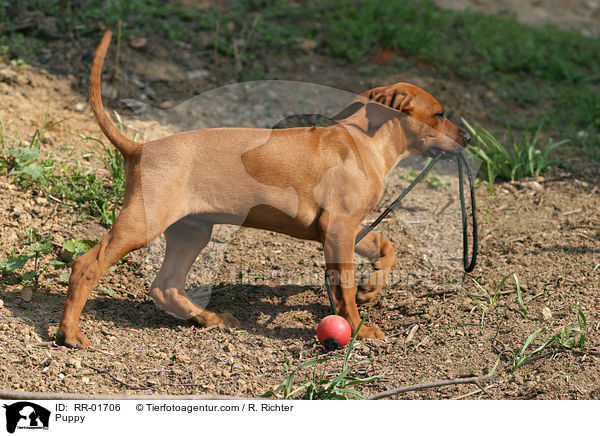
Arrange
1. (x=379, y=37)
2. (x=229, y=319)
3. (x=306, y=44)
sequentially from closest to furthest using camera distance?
(x=229, y=319), (x=306, y=44), (x=379, y=37)

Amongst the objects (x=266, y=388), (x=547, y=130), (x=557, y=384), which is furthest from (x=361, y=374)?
(x=547, y=130)

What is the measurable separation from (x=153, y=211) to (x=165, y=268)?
0.79 meters

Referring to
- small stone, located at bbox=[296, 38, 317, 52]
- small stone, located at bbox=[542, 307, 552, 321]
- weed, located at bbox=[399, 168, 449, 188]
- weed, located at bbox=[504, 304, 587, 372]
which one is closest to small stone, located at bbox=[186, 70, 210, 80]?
small stone, located at bbox=[296, 38, 317, 52]

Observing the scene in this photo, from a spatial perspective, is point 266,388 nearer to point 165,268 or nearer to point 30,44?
point 165,268

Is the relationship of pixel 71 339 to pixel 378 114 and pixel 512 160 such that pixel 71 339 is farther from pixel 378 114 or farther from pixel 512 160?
pixel 512 160

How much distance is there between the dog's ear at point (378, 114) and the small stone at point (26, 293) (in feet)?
7.95

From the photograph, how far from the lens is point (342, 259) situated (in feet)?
13.0

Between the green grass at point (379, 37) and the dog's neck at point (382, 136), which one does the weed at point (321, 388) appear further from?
the green grass at point (379, 37)

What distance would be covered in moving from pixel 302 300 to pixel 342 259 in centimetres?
82

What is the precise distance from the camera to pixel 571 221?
5562 mm

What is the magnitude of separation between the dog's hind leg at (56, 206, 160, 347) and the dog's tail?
1.25 ft

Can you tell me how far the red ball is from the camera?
12.5 feet

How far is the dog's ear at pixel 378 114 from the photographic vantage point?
4145 mm
